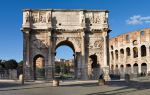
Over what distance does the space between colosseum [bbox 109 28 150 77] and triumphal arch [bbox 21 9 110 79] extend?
41.6 ft

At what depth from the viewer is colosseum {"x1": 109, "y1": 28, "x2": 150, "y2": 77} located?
53.8 m

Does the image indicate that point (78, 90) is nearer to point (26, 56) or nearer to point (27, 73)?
point (27, 73)

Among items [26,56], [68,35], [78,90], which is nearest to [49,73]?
[26,56]

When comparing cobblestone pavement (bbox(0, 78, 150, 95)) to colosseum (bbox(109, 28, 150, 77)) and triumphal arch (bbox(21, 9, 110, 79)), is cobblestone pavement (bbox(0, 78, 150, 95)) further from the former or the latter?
colosseum (bbox(109, 28, 150, 77))

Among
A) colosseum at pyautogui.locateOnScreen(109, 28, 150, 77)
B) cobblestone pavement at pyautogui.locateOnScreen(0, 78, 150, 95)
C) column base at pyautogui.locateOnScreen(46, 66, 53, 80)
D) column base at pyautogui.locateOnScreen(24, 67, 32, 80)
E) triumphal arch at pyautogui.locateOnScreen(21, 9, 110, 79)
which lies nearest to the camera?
cobblestone pavement at pyautogui.locateOnScreen(0, 78, 150, 95)

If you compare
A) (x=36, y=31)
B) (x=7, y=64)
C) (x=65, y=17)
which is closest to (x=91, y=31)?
(x=65, y=17)

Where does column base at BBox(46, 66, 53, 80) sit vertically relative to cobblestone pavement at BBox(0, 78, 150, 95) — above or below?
above

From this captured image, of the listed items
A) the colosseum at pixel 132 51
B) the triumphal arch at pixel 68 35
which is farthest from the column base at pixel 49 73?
the colosseum at pixel 132 51

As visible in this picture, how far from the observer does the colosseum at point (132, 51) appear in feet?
177

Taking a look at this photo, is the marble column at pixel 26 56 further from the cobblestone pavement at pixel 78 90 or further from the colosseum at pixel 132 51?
the colosseum at pixel 132 51

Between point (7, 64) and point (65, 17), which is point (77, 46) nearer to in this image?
point (65, 17)

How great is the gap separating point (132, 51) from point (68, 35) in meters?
21.5

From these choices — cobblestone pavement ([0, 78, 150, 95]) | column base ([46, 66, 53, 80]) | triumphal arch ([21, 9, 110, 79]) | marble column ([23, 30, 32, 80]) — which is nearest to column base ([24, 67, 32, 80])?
marble column ([23, 30, 32, 80])

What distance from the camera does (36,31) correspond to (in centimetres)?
3809
